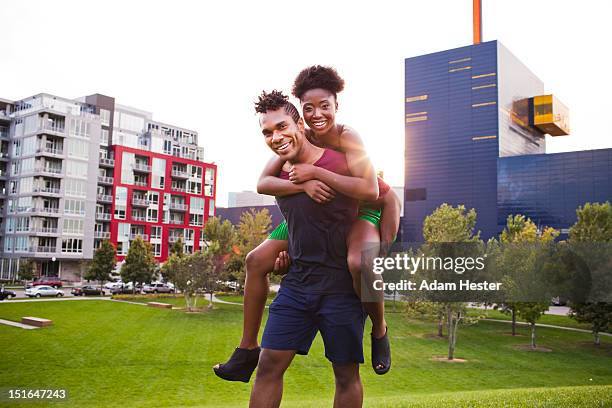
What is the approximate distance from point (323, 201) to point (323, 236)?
0.28 metres

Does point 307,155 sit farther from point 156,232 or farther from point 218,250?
point 156,232

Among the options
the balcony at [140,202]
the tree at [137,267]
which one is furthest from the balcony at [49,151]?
the tree at [137,267]

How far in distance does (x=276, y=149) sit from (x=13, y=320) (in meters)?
29.9

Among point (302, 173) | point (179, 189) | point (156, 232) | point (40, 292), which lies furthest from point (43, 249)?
point (302, 173)

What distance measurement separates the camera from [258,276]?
3758 millimetres

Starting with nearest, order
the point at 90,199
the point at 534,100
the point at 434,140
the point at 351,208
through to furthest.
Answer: the point at 351,208 < the point at 90,199 < the point at 434,140 < the point at 534,100

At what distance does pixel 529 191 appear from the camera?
94.9 m

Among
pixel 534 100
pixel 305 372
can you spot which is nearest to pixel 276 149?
pixel 305 372

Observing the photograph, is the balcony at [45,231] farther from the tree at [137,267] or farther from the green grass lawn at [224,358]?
the green grass lawn at [224,358]

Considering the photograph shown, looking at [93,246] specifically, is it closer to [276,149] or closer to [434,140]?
[276,149]

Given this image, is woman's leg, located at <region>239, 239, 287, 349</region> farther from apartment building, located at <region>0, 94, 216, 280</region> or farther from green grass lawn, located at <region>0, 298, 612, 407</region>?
apartment building, located at <region>0, 94, 216, 280</region>

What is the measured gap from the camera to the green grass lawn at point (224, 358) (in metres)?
14.8

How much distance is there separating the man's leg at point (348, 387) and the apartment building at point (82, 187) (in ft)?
190

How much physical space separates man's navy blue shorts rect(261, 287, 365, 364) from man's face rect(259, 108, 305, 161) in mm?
976
